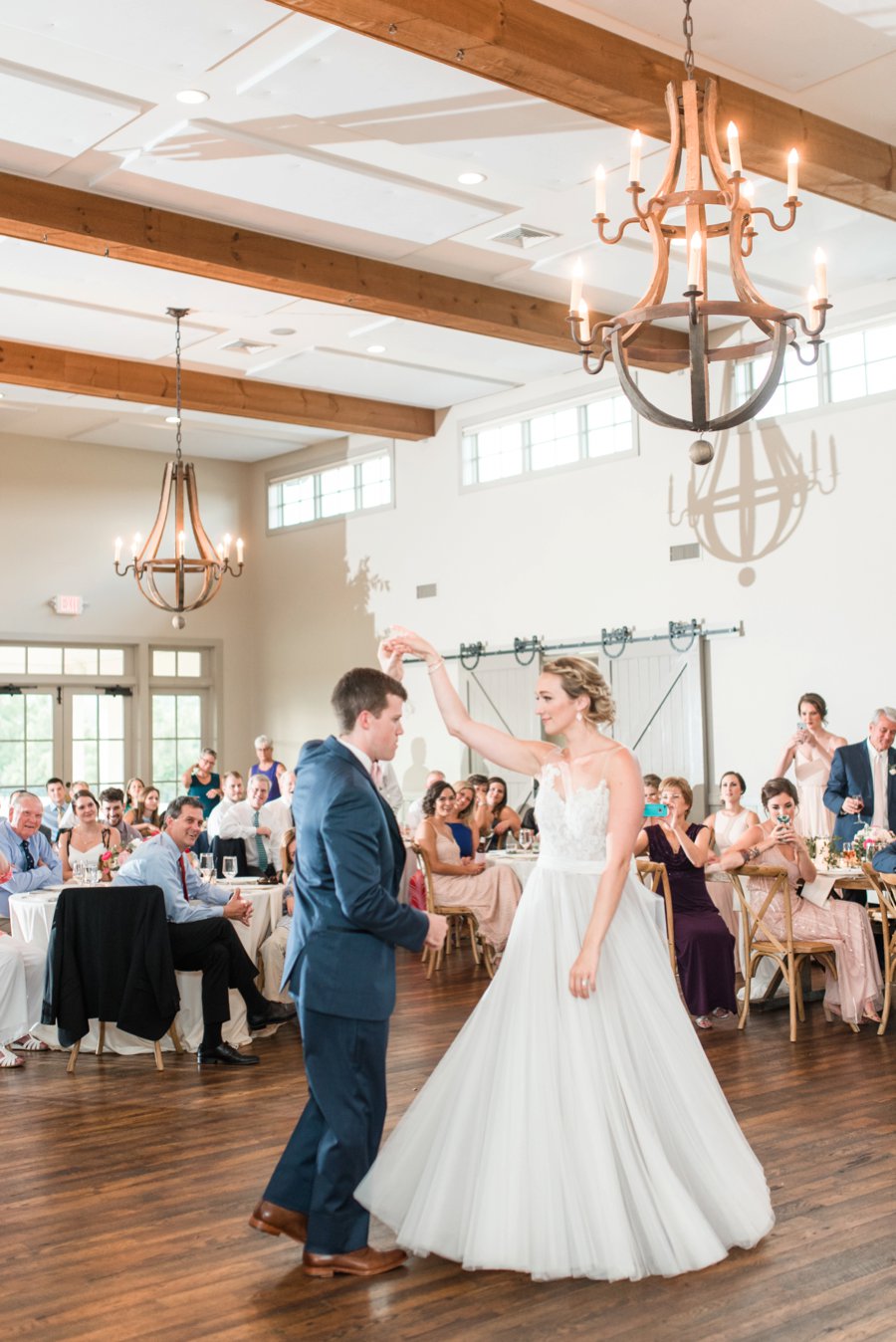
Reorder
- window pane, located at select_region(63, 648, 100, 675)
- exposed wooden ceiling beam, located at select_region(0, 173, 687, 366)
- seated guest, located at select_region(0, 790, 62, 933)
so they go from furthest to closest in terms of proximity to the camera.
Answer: window pane, located at select_region(63, 648, 100, 675)
exposed wooden ceiling beam, located at select_region(0, 173, 687, 366)
seated guest, located at select_region(0, 790, 62, 933)

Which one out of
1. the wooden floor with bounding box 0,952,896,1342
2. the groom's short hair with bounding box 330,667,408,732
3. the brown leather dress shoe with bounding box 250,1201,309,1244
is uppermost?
the groom's short hair with bounding box 330,667,408,732

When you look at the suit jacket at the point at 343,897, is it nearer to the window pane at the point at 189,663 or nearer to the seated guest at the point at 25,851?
the seated guest at the point at 25,851

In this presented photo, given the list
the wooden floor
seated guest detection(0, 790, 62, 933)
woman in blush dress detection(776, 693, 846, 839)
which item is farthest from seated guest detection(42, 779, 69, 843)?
woman in blush dress detection(776, 693, 846, 839)

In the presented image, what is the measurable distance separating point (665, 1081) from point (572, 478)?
8.77 metres

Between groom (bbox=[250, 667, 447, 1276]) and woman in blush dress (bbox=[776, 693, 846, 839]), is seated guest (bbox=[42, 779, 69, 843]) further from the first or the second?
groom (bbox=[250, 667, 447, 1276])

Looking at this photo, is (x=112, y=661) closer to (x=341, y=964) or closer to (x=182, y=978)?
(x=182, y=978)

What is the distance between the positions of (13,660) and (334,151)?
8.67 meters

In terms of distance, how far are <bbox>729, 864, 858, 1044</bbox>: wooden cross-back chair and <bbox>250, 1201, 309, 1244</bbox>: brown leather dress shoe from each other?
354 cm

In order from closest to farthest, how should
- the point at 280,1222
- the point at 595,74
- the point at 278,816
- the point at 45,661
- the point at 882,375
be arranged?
1. the point at 280,1222
2. the point at 595,74
3. the point at 882,375
4. the point at 278,816
5. the point at 45,661

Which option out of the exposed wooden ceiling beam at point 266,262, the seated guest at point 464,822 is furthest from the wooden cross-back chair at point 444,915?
the exposed wooden ceiling beam at point 266,262

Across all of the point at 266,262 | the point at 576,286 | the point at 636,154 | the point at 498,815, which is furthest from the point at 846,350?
the point at 636,154

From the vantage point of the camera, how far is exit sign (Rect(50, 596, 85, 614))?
48.0 ft

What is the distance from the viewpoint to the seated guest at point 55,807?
12.0 meters

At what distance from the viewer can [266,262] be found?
8.70m
